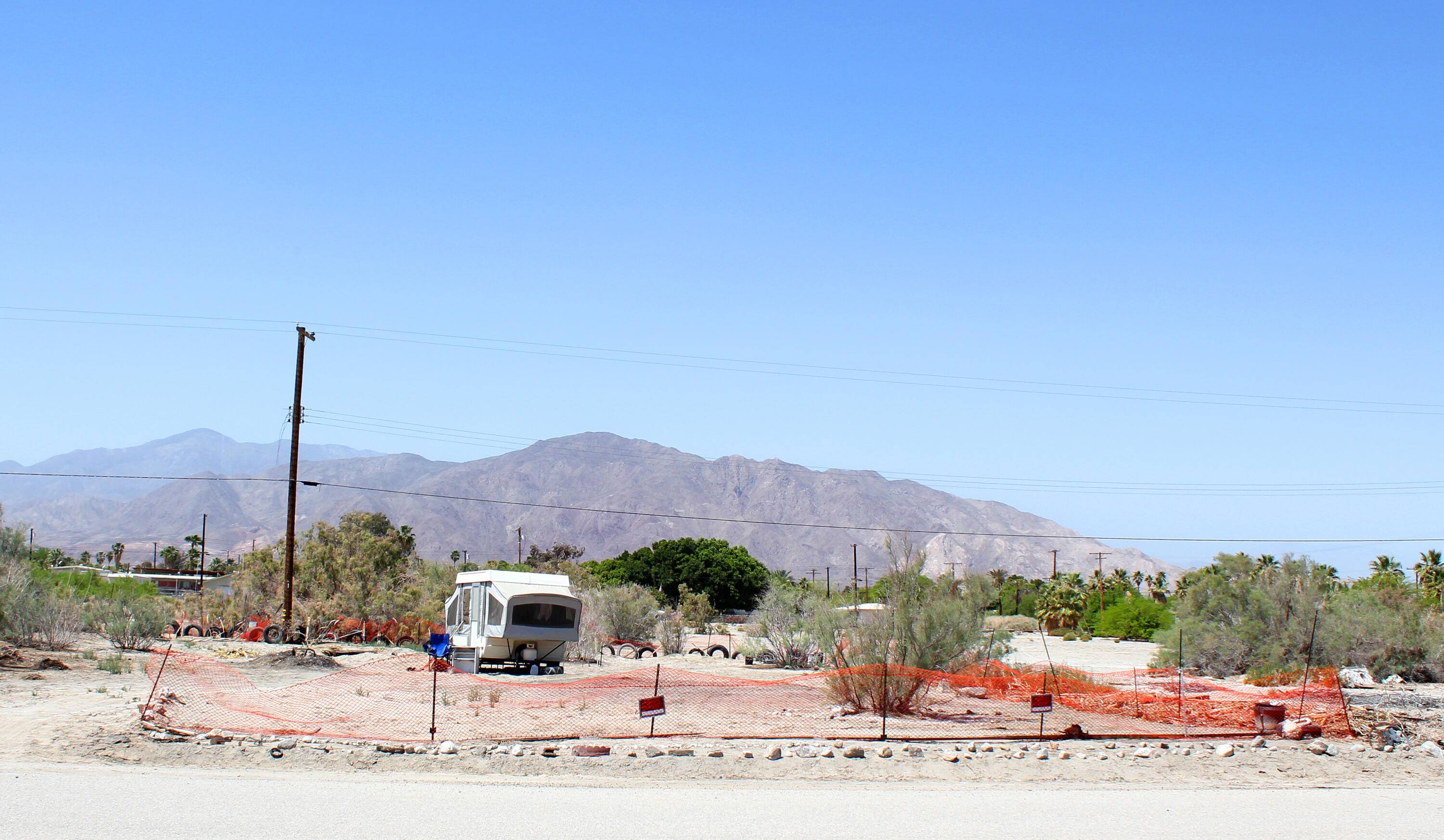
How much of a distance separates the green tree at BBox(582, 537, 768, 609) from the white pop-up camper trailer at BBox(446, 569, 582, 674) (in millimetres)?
61706

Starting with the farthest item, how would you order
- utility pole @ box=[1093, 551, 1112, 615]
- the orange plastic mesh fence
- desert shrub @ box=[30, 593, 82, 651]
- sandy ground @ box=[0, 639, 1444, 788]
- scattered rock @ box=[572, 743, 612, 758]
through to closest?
utility pole @ box=[1093, 551, 1112, 615]
desert shrub @ box=[30, 593, 82, 651]
the orange plastic mesh fence
scattered rock @ box=[572, 743, 612, 758]
sandy ground @ box=[0, 639, 1444, 788]

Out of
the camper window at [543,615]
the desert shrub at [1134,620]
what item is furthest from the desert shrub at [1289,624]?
the desert shrub at [1134,620]

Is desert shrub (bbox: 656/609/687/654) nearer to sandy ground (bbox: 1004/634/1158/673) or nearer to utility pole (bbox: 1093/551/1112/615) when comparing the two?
sandy ground (bbox: 1004/634/1158/673)

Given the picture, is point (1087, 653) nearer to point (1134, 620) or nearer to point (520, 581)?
point (1134, 620)

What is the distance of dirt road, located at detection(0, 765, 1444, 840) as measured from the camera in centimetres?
1004

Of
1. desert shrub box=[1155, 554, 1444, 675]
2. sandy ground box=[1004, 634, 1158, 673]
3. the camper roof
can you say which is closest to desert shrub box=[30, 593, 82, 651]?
the camper roof

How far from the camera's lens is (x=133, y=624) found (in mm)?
29469

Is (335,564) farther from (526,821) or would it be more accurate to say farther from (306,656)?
(526,821)

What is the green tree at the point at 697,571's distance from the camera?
92.9 metres

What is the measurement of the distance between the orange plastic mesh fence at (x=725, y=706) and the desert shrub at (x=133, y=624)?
7.09 m

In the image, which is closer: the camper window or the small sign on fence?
the small sign on fence

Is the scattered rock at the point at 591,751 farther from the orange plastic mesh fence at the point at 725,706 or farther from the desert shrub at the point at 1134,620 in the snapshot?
the desert shrub at the point at 1134,620

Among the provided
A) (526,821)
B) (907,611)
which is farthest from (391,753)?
(907,611)

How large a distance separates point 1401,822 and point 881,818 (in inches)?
203
